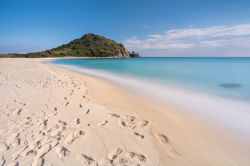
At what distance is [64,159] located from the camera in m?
3.50

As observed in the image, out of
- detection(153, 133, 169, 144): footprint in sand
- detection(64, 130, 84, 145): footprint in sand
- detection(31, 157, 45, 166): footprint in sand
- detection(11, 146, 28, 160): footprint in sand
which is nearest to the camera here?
detection(31, 157, 45, 166): footprint in sand

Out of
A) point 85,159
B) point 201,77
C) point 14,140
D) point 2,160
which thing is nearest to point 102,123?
point 85,159

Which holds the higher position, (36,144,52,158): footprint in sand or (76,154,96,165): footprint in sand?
(36,144,52,158): footprint in sand

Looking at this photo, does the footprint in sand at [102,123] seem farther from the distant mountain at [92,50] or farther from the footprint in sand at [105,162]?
the distant mountain at [92,50]

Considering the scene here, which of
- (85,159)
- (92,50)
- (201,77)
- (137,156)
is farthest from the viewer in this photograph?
(92,50)

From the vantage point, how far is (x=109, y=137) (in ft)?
14.5

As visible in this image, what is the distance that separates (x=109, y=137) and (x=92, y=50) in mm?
142725

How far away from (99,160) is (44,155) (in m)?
1.04

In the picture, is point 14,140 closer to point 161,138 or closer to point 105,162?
point 105,162

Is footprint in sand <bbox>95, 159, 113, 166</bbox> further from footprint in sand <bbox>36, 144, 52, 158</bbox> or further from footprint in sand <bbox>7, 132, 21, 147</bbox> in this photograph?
footprint in sand <bbox>7, 132, 21, 147</bbox>

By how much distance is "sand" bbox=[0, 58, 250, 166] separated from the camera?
3.54m

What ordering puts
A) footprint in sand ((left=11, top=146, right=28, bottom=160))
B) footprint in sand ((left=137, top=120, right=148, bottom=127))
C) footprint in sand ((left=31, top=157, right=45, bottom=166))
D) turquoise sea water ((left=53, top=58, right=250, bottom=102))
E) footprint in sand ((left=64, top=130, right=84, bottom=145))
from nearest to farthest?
footprint in sand ((left=31, top=157, right=45, bottom=166)) → footprint in sand ((left=11, top=146, right=28, bottom=160)) → footprint in sand ((left=64, top=130, right=84, bottom=145)) → footprint in sand ((left=137, top=120, right=148, bottom=127)) → turquoise sea water ((left=53, top=58, right=250, bottom=102))

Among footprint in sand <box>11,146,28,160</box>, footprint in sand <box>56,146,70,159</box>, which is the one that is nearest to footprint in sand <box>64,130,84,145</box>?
footprint in sand <box>56,146,70,159</box>

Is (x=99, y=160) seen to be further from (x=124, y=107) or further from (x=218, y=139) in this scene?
(x=124, y=107)
